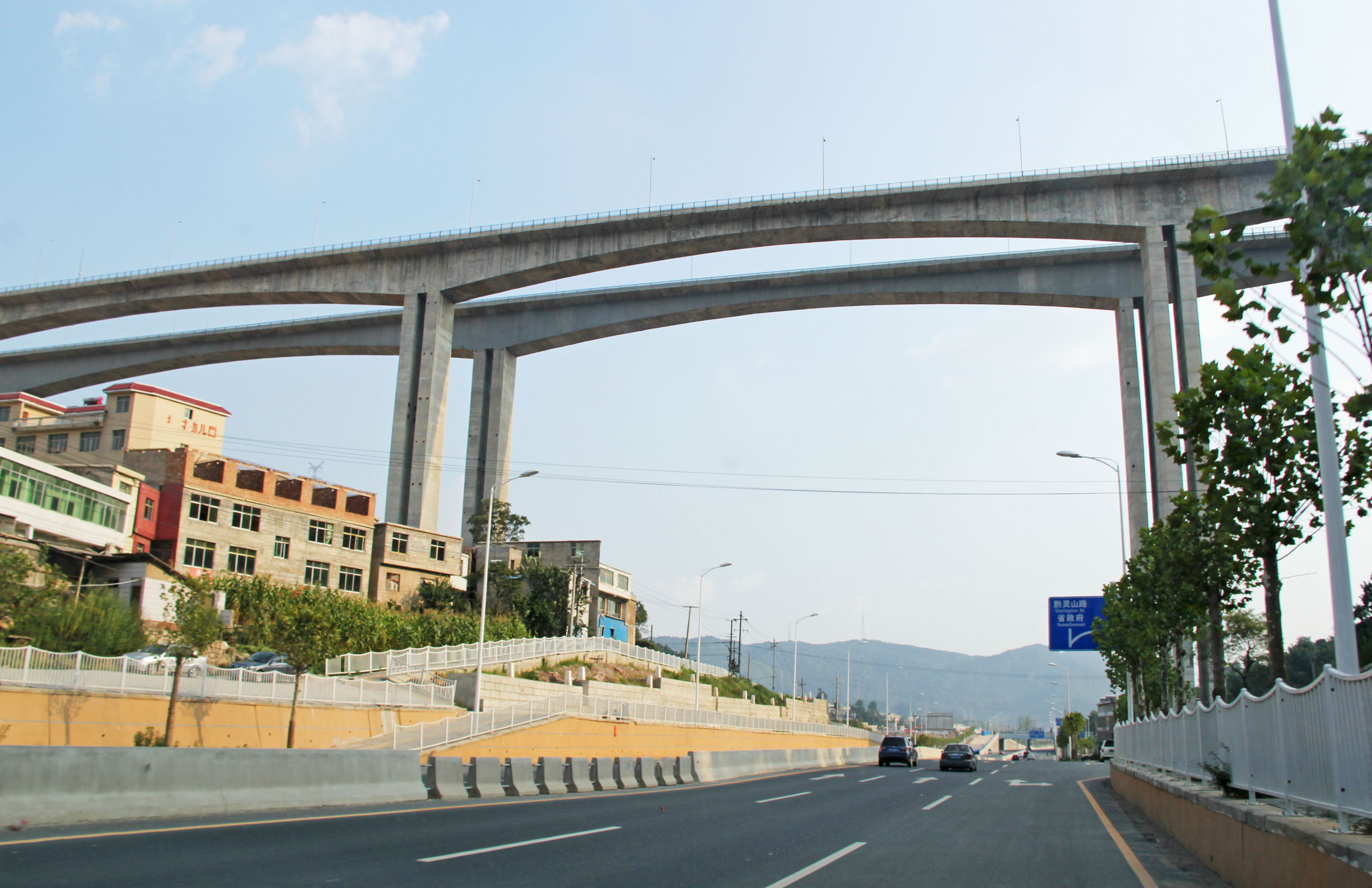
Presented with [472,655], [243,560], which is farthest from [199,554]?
[472,655]

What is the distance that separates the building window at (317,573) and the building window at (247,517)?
3.66 meters

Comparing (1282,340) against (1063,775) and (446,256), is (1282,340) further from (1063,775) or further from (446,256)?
(446,256)

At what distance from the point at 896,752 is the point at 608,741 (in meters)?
16.3

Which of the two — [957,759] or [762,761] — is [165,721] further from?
[957,759]

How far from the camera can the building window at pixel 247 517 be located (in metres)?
53.1

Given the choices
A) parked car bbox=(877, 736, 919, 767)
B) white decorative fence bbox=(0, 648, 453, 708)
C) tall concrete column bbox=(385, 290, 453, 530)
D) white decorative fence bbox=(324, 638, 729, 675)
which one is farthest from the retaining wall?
tall concrete column bbox=(385, 290, 453, 530)

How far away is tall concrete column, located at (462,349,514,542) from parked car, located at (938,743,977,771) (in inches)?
1368

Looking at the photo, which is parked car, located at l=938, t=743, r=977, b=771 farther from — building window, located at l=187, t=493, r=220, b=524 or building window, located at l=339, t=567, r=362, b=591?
building window, located at l=187, t=493, r=220, b=524

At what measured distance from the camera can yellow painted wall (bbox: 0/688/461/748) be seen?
69.6ft

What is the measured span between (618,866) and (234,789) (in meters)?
7.56

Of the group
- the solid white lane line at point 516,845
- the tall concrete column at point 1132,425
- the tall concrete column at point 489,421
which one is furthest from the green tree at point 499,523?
the solid white lane line at point 516,845

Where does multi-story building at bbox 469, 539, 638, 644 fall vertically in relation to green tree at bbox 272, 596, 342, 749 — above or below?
above

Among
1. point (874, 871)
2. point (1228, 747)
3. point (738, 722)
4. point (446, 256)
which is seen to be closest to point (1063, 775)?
point (738, 722)

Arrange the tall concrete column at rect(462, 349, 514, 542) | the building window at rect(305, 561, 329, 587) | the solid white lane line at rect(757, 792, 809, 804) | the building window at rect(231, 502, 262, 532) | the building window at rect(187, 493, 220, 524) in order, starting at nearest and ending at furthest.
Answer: the solid white lane line at rect(757, 792, 809, 804) → the building window at rect(187, 493, 220, 524) → the building window at rect(231, 502, 262, 532) → the building window at rect(305, 561, 329, 587) → the tall concrete column at rect(462, 349, 514, 542)
